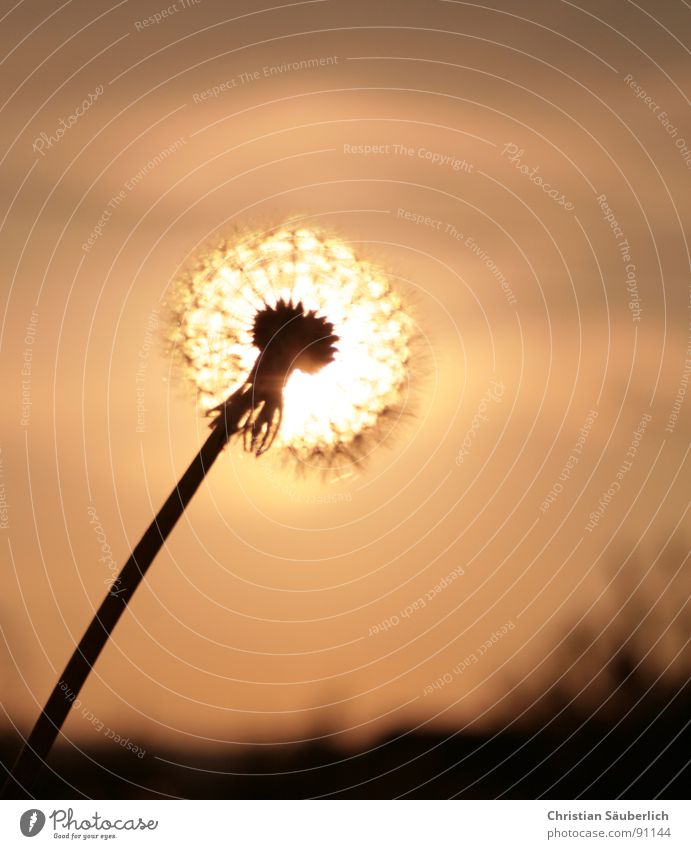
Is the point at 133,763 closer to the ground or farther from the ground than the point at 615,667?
closer to the ground

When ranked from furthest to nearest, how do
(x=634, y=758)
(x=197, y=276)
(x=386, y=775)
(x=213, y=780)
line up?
1. (x=386, y=775)
2. (x=213, y=780)
3. (x=634, y=758)
4. (x=197, y=276)

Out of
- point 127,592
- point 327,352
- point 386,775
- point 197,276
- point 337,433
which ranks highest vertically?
point 197,276

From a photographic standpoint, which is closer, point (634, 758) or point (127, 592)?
point (127, 592)

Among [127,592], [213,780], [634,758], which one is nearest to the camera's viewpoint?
[127,592]

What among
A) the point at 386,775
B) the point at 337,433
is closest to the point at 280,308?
the point at 337,433

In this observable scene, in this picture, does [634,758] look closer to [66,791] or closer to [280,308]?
[66,791]
